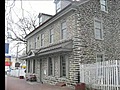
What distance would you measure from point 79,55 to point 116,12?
529 centimetres

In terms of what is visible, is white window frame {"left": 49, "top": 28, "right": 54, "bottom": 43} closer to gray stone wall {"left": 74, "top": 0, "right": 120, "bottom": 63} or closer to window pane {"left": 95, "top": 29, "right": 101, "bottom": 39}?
gray stone wall {"left": 74, "top": 0, "right": 120, "bottom": 63}

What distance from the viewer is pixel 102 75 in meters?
6.46

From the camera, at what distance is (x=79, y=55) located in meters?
7.80

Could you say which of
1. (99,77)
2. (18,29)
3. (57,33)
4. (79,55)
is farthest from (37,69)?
(18,29)

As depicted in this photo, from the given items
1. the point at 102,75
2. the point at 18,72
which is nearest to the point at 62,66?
the point at 102,75

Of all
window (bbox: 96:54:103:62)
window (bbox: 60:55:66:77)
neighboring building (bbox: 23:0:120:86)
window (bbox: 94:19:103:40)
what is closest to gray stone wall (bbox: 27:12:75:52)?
neighboring building (bbox: 23:0:120:86)

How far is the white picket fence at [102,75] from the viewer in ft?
19.0

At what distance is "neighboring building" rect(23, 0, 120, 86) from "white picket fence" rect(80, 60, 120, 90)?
57cm

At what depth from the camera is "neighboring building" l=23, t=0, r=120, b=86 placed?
8.02 m

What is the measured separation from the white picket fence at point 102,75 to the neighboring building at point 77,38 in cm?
57

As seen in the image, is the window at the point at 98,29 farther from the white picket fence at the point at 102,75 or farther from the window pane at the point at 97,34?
the white picket fence at the point at 102,75

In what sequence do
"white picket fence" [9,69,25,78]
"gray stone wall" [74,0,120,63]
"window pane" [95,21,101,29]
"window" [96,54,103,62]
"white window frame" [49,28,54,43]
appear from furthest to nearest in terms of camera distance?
"white picket fence" [9,69,25,78] → "white window frame" [49,28,54,43] → "window pane" [95,21,101,29] → "window" [96,54,103,62] → "gray stone wall" [74,0,120,63]

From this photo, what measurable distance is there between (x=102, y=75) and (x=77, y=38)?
2402mm

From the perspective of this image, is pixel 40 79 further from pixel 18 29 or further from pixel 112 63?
pixel 18 29
